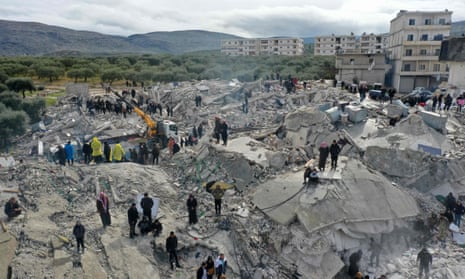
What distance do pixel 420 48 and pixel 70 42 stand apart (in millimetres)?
138153

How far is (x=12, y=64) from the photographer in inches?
2074

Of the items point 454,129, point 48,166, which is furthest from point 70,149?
point 454,129

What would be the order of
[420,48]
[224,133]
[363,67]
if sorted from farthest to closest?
[363,67], [420,48], [224,133]

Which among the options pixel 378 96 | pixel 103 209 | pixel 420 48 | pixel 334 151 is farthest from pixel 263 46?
pixel 103 209

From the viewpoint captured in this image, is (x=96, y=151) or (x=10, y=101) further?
(x=10, y=101)

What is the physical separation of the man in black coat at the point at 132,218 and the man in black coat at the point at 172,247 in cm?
132

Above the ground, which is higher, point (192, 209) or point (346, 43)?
point (346, 43)

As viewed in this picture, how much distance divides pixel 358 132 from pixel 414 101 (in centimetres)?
796

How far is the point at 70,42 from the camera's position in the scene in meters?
147

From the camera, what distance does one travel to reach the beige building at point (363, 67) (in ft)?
132

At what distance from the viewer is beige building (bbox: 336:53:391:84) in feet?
132

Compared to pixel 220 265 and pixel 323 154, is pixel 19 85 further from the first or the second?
pixel 220 265

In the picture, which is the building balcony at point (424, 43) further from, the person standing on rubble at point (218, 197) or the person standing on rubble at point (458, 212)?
the person standing on rubble at point (218, 197)

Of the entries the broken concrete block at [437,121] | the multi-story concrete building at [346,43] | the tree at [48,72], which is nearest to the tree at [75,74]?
the tree at [48,72]
